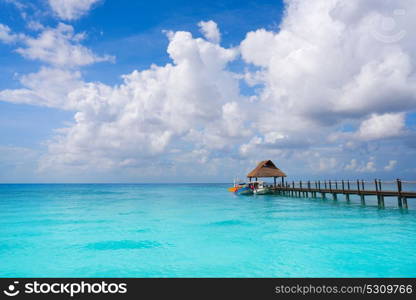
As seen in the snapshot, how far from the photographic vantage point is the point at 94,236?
17.0 meters

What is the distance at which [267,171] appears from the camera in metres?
46.4

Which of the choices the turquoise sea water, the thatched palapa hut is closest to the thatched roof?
the thatched palapa hut

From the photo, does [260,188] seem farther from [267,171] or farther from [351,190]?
[351,190]

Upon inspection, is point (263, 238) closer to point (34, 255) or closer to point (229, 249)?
point (229, 249)

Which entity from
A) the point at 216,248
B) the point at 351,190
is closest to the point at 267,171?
the point at 351,190

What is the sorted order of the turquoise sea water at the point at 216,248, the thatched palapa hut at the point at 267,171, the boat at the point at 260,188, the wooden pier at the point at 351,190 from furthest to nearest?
the boat at the point at 260,188 < the thatched palapa hut at the point at 267,171 < the wooden pier at the point at 351,190 < the turquoise sea water at the point at 216,248

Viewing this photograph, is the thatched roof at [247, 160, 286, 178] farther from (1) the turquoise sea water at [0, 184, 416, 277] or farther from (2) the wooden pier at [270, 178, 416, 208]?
(1) the turquoise sea water at [0, 184, 416, 277]

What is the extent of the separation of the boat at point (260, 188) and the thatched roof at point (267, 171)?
285cm

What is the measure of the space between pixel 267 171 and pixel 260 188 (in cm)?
325

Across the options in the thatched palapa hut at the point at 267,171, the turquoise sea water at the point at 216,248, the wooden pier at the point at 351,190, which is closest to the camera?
the turquoise sea water at the point at 216,248

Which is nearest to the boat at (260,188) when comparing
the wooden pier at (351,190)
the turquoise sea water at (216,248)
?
the wooden pier at (351,190)

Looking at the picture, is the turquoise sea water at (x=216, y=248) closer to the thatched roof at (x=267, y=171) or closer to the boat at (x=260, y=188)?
the thatched roof at (x=267, y=171)

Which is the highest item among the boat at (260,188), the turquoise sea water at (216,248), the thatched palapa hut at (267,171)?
the thatched palapa hut at (267,171)

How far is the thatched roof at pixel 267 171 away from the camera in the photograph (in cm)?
4584
